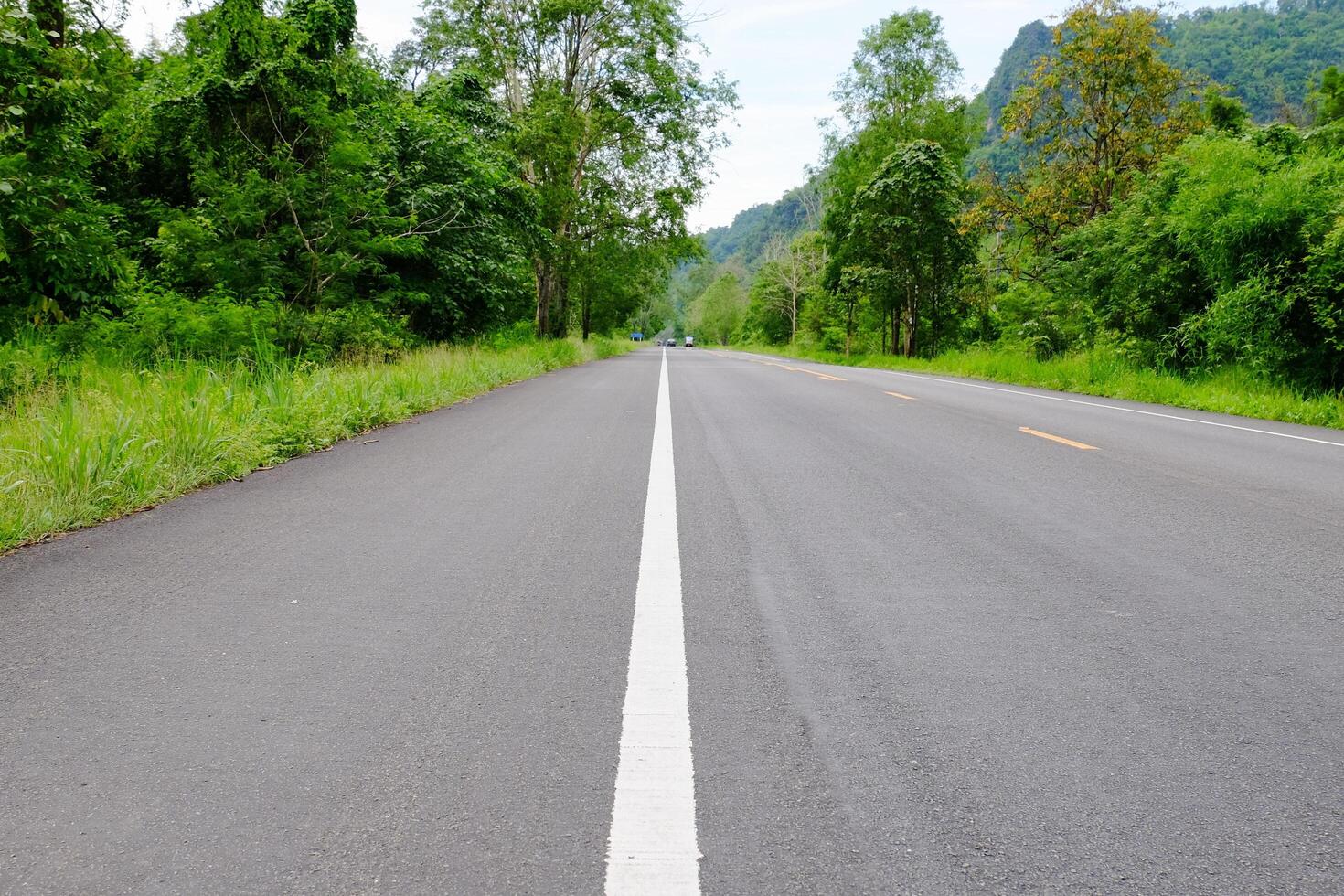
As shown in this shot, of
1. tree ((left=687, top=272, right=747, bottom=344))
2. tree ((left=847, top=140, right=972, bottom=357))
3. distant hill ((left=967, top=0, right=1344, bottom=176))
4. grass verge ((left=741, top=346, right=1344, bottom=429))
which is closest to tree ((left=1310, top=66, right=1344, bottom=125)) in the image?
tree ((left=847, top=140, right=972, bottom=357))

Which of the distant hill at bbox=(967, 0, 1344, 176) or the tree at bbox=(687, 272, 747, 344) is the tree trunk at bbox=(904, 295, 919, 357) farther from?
the tree at bbox=(687, 272, 747, 344)

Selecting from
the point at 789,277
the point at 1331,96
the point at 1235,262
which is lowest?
the point at 1235,262

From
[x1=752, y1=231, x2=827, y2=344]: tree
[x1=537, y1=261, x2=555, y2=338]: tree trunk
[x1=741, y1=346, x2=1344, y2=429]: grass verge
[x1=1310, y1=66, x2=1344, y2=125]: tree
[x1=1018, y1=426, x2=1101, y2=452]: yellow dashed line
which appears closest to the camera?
[x1=1018, y1=426, x2=1101, y2=452]: yellow dashed line

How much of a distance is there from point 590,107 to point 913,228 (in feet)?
40.4

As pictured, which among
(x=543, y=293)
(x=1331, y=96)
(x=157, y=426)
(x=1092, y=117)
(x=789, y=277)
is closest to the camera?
(x=157, y=426)

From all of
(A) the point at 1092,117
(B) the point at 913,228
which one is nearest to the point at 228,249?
(B) the point at 913,228

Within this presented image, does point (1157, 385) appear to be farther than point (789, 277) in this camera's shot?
No

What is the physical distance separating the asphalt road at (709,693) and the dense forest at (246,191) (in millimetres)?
4275

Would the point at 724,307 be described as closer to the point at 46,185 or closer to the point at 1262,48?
the point at 1262,48

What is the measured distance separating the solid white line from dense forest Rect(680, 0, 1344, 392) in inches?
506

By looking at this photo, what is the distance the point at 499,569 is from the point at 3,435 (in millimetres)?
3859

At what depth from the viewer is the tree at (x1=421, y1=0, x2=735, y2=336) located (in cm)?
2355

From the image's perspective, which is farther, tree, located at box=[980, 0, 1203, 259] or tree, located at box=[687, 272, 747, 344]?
tree, located at box=[687, 272, 747, 344]

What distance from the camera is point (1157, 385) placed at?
1369 centimetres
